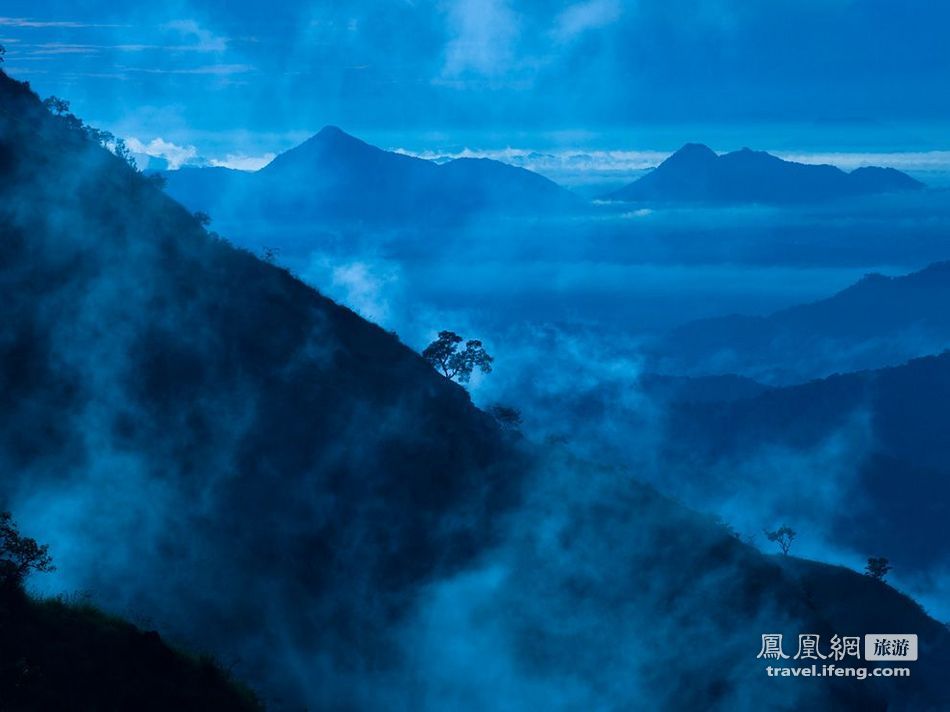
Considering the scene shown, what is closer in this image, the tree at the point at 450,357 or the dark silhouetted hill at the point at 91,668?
the dark silhouetted hill at the point at 91,668

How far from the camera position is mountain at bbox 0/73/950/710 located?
68.9 meters

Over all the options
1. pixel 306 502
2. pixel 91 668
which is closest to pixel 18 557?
pixel 91 668

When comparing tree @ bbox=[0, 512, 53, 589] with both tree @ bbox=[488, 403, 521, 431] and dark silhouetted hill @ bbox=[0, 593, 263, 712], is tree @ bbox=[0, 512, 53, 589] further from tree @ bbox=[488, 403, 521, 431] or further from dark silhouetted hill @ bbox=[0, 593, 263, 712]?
tree @ bbox=[488, 403, 521, 431]

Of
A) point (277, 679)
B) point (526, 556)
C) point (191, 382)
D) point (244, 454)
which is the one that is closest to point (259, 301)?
point (191, 382)

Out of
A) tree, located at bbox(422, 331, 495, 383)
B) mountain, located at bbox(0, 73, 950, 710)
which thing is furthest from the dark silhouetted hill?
tree, located at bbox(422, 331, 495, 383)

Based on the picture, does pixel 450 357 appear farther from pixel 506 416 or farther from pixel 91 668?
pixel 91 668

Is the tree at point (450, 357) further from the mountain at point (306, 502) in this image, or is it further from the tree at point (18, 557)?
the tree at point (18, 557)

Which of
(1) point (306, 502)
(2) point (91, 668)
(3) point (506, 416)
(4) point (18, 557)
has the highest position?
(3) point (506, 416)

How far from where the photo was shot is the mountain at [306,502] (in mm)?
68938

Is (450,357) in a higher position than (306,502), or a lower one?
higher

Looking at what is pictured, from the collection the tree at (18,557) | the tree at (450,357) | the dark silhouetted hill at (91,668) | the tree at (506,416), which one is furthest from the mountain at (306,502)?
the tree at (450,357)

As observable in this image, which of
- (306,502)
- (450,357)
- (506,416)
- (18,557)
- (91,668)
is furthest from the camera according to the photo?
(450,357)

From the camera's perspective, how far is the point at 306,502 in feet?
260

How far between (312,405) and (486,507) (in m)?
18.3
